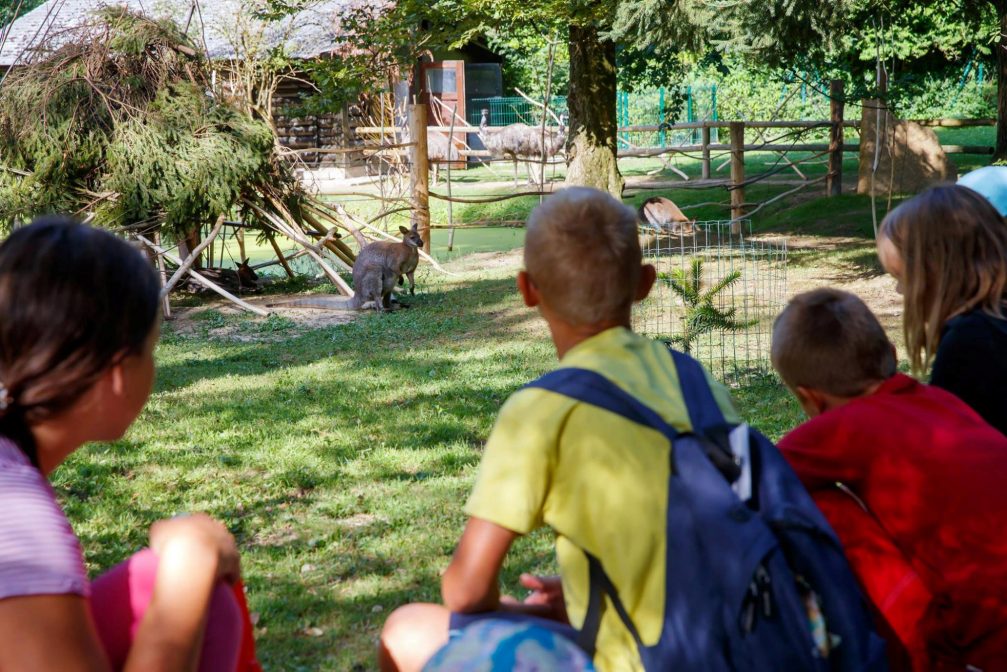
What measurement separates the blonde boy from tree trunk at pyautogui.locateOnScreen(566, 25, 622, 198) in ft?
38.6

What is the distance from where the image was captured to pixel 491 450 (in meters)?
1.99

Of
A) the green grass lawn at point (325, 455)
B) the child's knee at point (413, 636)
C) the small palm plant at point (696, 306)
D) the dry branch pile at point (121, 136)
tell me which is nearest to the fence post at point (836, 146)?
the green grass lawn at point (325, 455)

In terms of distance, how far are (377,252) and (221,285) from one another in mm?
2222

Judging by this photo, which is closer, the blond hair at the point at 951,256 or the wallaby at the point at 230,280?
the blond hair at the point at 951,256

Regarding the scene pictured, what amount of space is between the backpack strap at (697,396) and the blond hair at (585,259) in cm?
17

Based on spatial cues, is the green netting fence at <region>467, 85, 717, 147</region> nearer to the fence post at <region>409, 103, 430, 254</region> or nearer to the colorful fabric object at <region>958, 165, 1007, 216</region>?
the fence post at <region>409, 103, 430, 254</region>

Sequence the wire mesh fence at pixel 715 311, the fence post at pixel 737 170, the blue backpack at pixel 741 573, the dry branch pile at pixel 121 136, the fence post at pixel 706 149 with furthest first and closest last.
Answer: the fence post at pixel 706 149
the fence post at pixel 737 170
the dry branch pile at pixel 121 136
the wire mesh fence at pixel 715 311
the blue backpack at pixel 741 573

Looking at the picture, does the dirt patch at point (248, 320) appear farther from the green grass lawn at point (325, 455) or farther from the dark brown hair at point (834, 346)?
the dark brown hair at point (834, 346)

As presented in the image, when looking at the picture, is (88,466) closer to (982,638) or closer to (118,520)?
(118,520)

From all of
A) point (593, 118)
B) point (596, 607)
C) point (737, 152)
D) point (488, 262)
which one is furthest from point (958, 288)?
point (737, 152)

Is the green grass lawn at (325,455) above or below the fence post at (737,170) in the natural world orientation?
below

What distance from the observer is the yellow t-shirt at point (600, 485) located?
1897mm

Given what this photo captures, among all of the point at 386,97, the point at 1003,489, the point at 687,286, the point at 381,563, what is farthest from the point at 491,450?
the point at 386,97

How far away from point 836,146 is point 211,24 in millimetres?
8903
